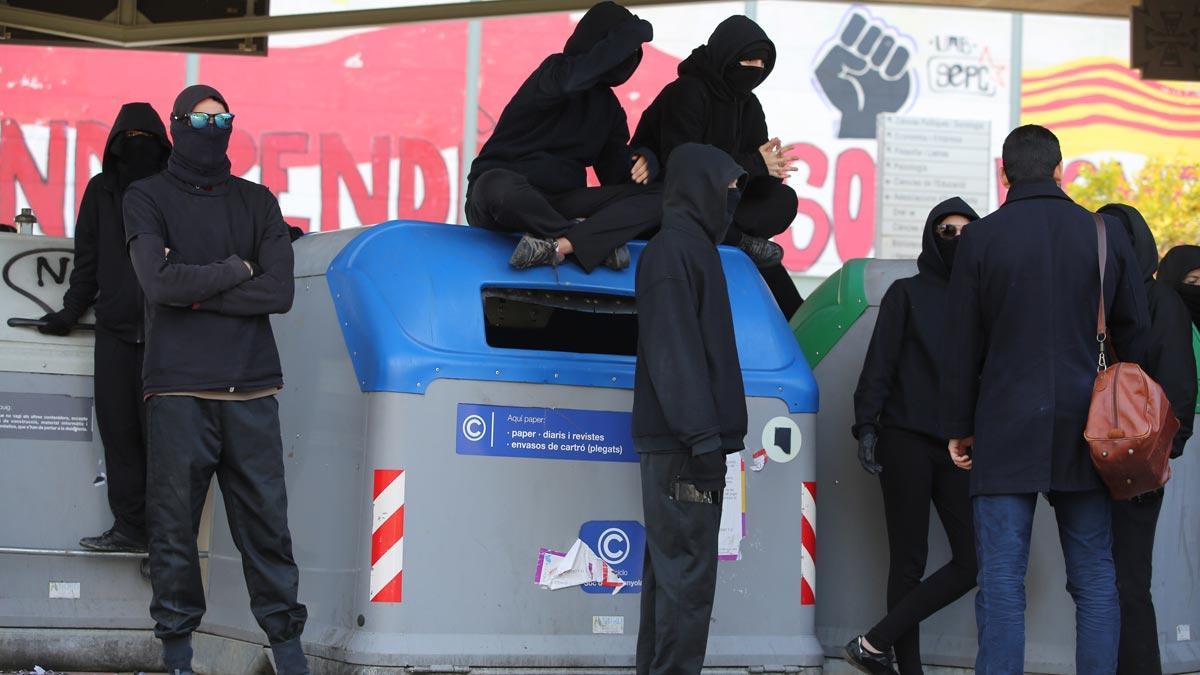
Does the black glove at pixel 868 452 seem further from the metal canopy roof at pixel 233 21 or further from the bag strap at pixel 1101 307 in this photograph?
the metal canopy roof at pixel 233 21

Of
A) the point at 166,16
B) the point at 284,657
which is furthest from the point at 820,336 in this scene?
the point at 166,16

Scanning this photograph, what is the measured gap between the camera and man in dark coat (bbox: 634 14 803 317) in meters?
6.25

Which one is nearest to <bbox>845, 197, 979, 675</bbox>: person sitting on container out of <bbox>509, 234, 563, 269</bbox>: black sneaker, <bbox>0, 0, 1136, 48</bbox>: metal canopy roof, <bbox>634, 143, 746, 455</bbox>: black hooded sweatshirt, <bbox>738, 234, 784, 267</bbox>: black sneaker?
<bbox>738, 234, 784, 267</bbox>: black sneaker

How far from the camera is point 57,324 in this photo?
6.04 m

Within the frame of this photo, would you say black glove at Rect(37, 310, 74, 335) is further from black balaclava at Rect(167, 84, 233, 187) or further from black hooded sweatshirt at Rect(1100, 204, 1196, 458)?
black hooded sweatshirt at Rect(1100, 204, 1196, 458)

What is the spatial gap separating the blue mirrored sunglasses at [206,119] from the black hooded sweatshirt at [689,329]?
149 cm

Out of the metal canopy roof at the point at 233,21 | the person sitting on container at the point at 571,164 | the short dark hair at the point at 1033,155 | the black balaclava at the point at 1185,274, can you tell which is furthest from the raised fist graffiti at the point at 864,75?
the short dark hair at the point at 1033,155

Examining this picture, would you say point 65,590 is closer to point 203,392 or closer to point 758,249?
point 203,392

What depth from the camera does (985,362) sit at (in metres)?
4.80

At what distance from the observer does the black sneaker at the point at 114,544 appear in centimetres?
591

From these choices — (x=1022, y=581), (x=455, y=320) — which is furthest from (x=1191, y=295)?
(x=455, y=320)

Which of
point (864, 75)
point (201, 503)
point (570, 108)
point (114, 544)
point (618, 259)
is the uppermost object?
point (864, 75)

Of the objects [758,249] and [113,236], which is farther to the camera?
[758,249]

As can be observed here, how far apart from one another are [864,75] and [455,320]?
16.0 meters
